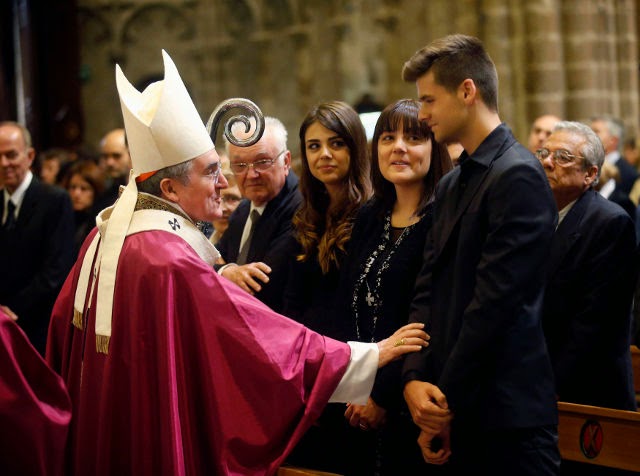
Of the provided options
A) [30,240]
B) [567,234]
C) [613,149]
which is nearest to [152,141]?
[567,234]

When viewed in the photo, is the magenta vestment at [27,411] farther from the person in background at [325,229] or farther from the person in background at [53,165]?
the person in background at [53,165]

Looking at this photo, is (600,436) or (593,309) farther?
(593,309)

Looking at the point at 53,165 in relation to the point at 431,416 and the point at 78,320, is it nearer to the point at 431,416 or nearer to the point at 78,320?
the point at 78,320

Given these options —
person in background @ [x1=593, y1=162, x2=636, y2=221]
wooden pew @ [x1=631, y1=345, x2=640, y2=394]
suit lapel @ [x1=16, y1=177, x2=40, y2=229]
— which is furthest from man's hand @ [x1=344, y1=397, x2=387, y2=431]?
suit lapel @ [x1=16, y1=177, x2=40, y2=229]

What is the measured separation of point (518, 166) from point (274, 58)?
956 cm

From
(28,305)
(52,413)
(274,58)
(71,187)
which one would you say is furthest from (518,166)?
(274,58)

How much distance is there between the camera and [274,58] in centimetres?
1239

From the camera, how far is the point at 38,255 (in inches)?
257

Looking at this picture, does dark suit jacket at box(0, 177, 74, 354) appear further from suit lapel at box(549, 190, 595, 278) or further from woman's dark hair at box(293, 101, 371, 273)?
suit lapel at box(549, 190, 595, 278)

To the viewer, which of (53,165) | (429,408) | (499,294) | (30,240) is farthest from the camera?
(53,165)

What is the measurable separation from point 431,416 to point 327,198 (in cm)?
140

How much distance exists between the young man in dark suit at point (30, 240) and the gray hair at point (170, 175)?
2.95 m

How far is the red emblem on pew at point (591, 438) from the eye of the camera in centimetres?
386

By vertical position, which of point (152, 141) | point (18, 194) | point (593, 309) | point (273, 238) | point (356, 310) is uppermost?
point (152, 141)
